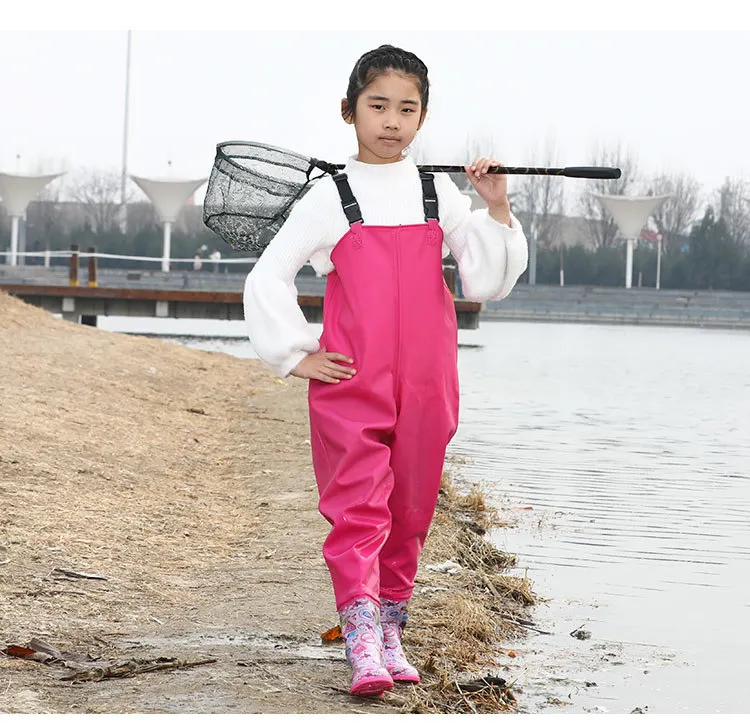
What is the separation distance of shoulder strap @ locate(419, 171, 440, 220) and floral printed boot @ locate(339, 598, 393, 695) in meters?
1.02

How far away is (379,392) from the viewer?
3652 millimetres

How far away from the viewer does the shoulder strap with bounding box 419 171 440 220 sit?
3801 millimetres

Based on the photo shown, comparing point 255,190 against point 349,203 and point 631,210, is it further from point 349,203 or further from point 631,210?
point 631,210

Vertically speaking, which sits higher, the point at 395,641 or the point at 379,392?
the point at 379,392

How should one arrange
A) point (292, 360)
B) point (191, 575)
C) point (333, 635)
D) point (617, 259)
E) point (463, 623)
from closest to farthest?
point (292, 360)
point (333, 635)
point (463, 623)
point (191, 575)
point (617, 259)

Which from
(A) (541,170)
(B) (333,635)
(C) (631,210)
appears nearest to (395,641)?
(B) (333,635)

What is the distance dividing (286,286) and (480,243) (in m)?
0.54

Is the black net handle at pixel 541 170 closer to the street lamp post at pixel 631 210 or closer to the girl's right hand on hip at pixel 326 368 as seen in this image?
the girl's right hand on hip at pixel 326 368

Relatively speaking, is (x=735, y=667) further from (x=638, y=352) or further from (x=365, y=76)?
(x=638, y=352)

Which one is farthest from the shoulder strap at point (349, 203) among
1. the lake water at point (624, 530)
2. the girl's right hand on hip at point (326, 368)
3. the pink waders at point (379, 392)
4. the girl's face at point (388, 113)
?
the lake water at point (624, 530)

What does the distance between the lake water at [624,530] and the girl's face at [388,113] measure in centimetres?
154

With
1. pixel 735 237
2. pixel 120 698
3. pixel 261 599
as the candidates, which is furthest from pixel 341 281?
pixel 735 237

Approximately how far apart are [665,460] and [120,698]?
712 cm

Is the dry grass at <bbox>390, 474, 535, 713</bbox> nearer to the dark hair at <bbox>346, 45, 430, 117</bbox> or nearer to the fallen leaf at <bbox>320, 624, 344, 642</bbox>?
the fallen leaf at <bbox>320, 624, 344, 642</bbox>
